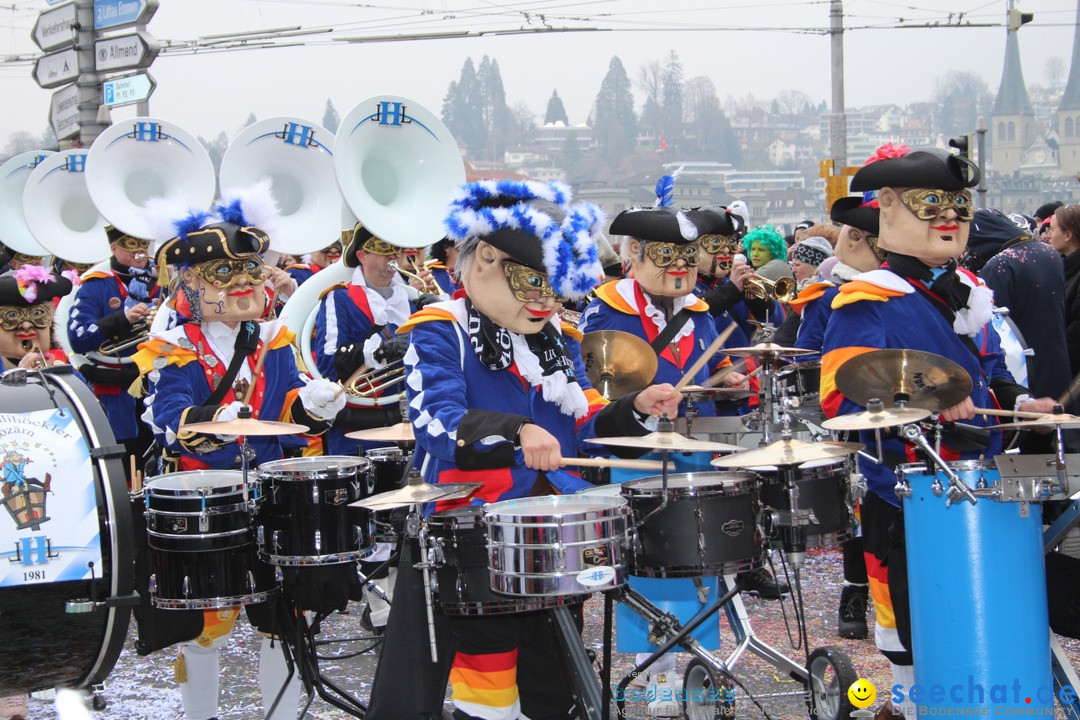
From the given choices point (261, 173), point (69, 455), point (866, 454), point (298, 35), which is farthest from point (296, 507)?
point (298, 35)

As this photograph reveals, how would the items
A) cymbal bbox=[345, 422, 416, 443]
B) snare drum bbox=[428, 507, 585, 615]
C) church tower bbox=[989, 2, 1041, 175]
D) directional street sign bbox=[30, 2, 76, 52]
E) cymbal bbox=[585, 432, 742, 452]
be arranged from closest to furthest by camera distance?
snare drum bbox=[428, 507, 585, 615] → cymbal bbox=[585, 432, 742, 452] → cymbal bbox=[345, 422, 416, 443] → directional street sign bbox=[30, 2, 76, 52] → church tower bbox=[989, 2, 1041, 175]

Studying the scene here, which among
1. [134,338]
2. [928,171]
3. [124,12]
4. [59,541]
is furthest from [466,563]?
[124,12]

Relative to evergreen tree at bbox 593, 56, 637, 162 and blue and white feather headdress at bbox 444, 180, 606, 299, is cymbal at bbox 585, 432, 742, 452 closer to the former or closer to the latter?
blue and white feather headdress at bbox 444, 180, 606, 299

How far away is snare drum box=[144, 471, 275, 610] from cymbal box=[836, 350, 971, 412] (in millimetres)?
2121

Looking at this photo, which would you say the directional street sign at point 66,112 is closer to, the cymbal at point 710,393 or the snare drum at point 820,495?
the cymbal at point 710,393

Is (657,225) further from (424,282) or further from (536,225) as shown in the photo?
(424,282)

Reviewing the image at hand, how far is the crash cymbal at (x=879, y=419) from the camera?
11.8ft

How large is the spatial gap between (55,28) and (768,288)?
23.3ft

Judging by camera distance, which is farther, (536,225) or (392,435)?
(392,435)

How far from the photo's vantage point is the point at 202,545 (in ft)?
13.6

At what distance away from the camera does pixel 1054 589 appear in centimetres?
404

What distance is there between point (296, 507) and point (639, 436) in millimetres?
1275

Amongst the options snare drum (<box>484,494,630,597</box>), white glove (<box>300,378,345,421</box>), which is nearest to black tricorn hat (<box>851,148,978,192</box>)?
snare drum (<box>484,494,630,597</box>)

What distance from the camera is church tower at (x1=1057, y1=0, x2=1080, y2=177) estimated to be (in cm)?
5931
